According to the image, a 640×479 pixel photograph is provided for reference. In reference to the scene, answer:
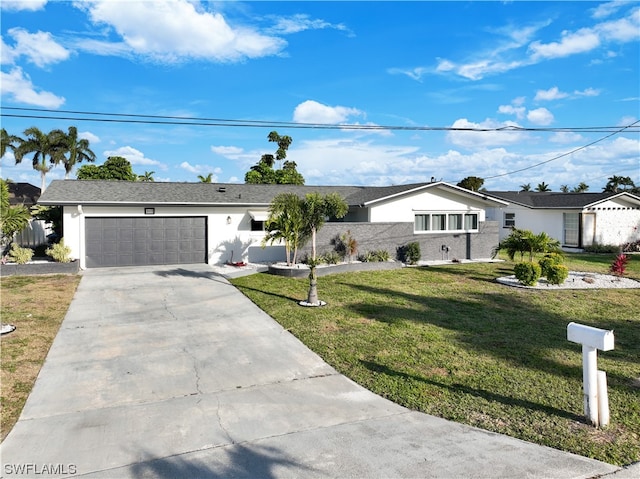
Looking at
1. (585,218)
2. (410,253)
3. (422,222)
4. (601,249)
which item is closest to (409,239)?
(410,253)

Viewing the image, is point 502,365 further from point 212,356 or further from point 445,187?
point 445,187

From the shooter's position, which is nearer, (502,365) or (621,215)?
(502,365)

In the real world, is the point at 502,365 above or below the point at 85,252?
below

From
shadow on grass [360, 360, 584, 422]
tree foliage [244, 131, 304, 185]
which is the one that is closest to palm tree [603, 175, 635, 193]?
tree foliage [244, 131, 304, 185]

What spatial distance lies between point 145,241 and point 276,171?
2987cm

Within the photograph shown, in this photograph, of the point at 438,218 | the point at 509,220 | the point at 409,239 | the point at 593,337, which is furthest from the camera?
the point at 509,220

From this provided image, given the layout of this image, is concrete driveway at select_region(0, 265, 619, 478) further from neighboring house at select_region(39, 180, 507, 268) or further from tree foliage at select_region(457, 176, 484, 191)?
tree foliage at select_region(457, 176, 484, 191)

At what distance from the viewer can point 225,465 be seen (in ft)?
12.8

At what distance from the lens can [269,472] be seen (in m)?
→ 3.77

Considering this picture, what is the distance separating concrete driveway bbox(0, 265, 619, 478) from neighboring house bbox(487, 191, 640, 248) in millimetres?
22293

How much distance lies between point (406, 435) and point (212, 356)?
3.69 meters

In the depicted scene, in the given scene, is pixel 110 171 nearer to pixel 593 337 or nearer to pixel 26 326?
pixel 26 326

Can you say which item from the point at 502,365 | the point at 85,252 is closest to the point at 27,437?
the point at 502,365

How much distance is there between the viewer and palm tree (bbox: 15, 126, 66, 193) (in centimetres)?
4072
